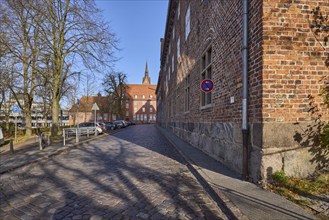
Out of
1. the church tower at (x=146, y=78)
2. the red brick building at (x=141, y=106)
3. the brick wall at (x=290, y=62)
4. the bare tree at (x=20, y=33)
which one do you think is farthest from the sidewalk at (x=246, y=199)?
the church tower at (x=146, y=78)

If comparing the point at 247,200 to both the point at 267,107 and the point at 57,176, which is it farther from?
the point at 57,176

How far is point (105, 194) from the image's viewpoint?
4281 millimetres

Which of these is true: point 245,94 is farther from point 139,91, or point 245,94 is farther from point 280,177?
point 139,91

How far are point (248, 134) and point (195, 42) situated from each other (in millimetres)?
7592

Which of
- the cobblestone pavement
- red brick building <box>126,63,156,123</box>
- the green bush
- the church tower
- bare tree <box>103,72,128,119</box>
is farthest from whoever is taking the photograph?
Result: the church tower

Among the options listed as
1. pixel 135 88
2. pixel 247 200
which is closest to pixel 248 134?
pixel 247 200

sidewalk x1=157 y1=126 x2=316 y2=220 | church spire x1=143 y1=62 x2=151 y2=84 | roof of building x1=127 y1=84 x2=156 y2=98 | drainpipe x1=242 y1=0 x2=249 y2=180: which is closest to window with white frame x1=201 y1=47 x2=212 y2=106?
drainpipe x1=242 y1=0 x2=249 y2=180

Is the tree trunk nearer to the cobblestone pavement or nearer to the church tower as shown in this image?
the cobblestone pavement

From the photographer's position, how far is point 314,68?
4.55 m

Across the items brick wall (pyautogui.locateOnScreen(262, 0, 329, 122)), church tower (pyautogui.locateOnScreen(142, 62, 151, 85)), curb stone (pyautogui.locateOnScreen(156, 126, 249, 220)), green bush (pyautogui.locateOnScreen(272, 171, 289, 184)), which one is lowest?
curb stone (pyautogui.locateOnScreen(156, 126, 249, 220))

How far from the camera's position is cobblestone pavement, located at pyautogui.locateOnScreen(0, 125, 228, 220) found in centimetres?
346

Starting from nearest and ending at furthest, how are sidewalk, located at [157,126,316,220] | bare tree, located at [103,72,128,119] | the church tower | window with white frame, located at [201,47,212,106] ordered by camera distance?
sidewalk, located at [157,126,316,220]
window with white frame, located at [201,47,212,106]
bare tree, located at [103,72,128,119]
the church tower

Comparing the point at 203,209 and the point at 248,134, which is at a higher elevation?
the point at 248,134

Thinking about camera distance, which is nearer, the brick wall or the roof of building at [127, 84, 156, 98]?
the brick wall
